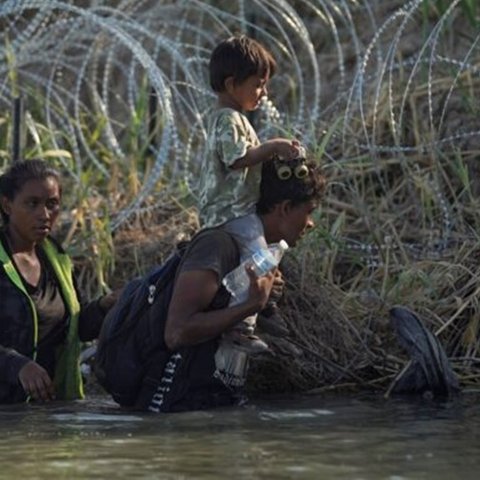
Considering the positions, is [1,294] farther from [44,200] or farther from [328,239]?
[328,239]

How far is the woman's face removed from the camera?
6.91 metres

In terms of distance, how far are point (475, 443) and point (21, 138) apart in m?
3.95

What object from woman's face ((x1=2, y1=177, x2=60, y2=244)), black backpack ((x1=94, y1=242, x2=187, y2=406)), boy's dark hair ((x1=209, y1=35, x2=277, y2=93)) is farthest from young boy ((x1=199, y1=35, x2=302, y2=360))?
woman's face ((x1=2, y1=177, x2=60, y2=244))

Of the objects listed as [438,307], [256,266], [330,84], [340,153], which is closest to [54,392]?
[256,266]

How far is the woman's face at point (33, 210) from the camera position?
22.7 ft

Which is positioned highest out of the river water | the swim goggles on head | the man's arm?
the swim goggles on head

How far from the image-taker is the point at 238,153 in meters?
6.54

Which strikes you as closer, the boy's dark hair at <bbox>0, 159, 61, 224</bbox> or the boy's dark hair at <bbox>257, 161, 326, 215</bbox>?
the boy's dark hair at <bbox>257, 161, 326, 215</bbox>

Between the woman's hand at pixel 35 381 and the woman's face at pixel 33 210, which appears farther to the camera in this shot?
the woman's face at pixel 33 210

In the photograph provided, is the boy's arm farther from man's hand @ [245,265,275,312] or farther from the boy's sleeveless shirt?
man's hand @ [245,265,275,312]

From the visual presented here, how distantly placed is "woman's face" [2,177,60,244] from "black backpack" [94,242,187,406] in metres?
0.48

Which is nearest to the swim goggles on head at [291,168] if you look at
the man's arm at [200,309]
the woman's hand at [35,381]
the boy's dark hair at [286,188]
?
the boy's dark hair at [286,188]

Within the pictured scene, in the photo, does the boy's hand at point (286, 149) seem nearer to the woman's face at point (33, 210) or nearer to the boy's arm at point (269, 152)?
the boy's arm at point (269, 152)

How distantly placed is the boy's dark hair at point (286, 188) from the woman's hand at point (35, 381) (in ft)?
3.27
